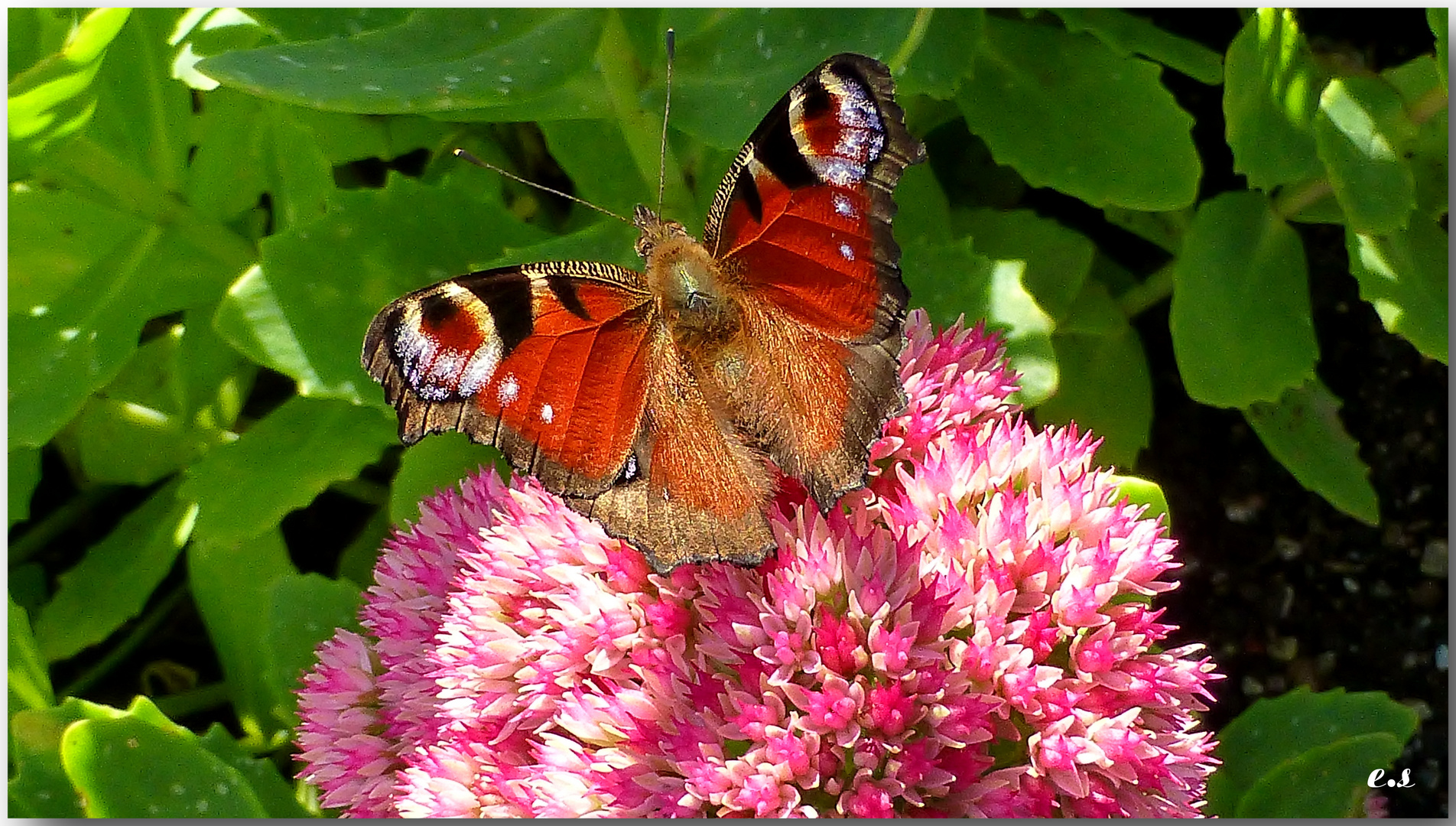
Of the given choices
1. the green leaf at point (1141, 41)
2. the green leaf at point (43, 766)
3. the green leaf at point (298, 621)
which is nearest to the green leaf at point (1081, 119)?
the green leaf at point (1141, 41)

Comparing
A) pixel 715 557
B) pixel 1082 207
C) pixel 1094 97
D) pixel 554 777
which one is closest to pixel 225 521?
pixel 554 777

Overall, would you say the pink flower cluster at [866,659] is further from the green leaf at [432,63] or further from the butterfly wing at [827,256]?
the green leaf at [432,63]

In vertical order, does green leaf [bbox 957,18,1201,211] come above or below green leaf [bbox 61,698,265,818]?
above

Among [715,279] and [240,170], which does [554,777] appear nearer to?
[715,279]

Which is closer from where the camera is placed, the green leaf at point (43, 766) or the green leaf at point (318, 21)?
the green leaf at point (43, 766)

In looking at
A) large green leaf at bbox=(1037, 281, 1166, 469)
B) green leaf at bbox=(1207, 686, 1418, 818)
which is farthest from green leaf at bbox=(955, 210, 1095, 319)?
green leaf at bbox=(1207, 686, 1418, 818)

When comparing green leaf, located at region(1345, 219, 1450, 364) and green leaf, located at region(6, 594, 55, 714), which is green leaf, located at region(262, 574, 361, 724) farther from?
green leaf, located at region(1345, 219, 1450, 364)
